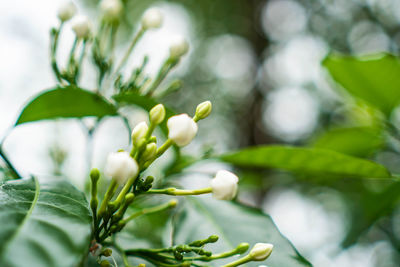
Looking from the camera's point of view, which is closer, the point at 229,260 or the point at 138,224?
the point at 229,260

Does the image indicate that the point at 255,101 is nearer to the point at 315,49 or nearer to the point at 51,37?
the point at 315,49

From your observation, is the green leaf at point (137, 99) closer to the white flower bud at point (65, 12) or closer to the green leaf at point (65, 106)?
the green leaf at point (65, 106)

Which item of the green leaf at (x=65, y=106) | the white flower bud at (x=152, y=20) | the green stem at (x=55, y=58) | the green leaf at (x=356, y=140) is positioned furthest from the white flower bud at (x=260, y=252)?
the green leaf at (x=356, y=140)

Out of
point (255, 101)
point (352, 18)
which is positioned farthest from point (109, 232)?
point (352, 18)

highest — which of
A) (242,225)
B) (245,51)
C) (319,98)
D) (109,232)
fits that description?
(109,232)

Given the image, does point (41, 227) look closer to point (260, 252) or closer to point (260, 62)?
point (260, 252)

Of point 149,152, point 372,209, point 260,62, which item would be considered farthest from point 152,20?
point 260,62
